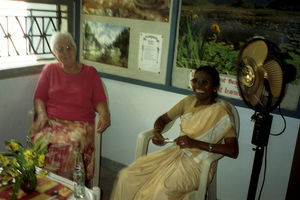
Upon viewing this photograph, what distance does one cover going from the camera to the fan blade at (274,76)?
1.58m

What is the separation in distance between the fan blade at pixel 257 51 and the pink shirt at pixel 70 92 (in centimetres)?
123

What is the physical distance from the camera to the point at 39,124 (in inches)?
92.0

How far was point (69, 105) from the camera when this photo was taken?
2418 mm

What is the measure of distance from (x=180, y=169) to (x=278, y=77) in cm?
82

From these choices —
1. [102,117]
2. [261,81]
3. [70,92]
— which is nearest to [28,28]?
[70,92]

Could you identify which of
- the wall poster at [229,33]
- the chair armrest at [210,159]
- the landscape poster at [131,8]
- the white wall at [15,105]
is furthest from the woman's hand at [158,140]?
the white wall at [15,105]

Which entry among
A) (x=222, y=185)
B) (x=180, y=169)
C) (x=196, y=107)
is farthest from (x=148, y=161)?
(x=222, y=185)

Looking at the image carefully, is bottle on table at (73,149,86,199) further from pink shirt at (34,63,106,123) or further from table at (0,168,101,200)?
pink shirt at (34,63,106,123)

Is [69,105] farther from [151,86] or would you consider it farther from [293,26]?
[293,26]

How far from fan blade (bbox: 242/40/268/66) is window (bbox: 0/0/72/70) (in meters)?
1.86

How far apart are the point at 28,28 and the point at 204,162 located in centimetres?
204

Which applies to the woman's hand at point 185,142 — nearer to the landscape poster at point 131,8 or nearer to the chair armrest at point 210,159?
the chair armrest at point 210,159

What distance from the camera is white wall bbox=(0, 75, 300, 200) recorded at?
7.07 feet

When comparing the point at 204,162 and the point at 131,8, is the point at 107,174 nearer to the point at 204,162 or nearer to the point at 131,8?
the point at 204,162
